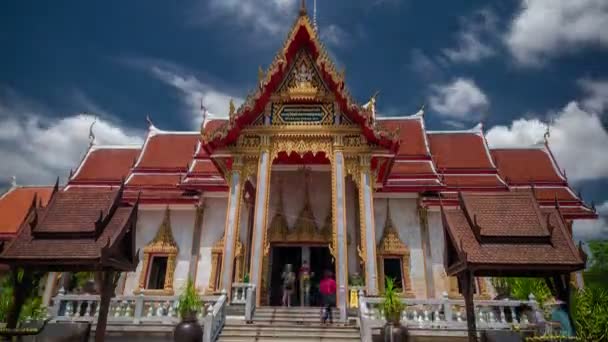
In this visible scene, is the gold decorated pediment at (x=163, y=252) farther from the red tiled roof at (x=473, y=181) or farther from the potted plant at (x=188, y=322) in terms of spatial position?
A: the red tiled roof at (x=473, y=181)

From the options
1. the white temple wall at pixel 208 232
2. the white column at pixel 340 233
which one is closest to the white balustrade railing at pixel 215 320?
the white column at pixel 340 233

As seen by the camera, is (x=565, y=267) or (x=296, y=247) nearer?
(x=565, y=267)

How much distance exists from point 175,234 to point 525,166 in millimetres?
11429

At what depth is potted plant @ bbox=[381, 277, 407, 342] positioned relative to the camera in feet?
23.4

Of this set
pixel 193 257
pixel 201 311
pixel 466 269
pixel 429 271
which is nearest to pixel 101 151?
pixel 193 257

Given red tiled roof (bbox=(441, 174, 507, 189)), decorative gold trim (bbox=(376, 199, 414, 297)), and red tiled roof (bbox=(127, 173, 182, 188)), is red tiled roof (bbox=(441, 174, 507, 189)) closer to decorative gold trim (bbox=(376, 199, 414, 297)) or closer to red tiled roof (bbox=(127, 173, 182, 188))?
decorative gold trim (bbox=(376, 199, 414, 297))

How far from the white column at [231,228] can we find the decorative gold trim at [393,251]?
4147 mm

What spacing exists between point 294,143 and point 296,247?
303cm

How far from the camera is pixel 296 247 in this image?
39.9 feet

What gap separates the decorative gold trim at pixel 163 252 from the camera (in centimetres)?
1243

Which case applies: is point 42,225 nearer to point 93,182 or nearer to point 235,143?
point 235,143

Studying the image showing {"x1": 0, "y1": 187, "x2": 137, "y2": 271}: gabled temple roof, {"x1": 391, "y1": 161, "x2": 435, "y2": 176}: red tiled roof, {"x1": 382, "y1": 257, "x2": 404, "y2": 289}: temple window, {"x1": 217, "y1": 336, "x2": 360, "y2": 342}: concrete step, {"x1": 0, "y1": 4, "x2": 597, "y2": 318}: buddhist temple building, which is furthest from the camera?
{"x1": 391, "y1": 161, "x2": 435, "y2": 176}: red tiled roof

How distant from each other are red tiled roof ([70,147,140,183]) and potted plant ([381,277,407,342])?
412 inches

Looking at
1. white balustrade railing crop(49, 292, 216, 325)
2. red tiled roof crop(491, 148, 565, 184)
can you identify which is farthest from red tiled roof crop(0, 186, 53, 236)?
red tiled roof crop(491, 148, 565, 184)
